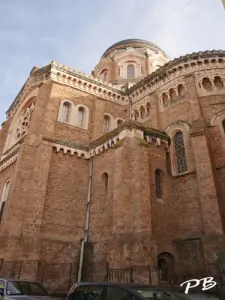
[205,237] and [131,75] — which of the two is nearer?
[205,237]

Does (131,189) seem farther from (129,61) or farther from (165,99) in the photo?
(129,61)

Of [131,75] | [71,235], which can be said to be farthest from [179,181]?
[131,75]

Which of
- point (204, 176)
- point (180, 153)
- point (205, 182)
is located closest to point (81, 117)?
point (180, 153)

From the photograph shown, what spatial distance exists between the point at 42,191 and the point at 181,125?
35.8 ft

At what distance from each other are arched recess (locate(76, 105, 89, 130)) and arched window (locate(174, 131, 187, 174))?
24.7 ft

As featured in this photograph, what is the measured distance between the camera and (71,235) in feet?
55.2

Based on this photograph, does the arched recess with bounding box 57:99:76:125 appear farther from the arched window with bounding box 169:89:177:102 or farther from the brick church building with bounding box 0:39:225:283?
the arched window with bounding box 169:89:177:102

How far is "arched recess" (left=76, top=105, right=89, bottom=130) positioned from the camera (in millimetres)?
22125

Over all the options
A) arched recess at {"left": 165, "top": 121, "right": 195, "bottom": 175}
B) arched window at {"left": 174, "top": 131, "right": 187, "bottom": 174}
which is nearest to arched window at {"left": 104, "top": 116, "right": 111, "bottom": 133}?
arched recess at {"left": 165, "top": 121, "right": 195, "bottom": 175}

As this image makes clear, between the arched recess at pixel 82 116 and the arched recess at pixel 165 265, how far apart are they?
1188 cm

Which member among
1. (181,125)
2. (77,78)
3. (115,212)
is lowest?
(115,212)

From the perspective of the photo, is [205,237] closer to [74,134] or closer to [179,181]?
[179,181]

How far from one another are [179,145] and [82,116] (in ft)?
28.5

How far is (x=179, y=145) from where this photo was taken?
19.1 m
